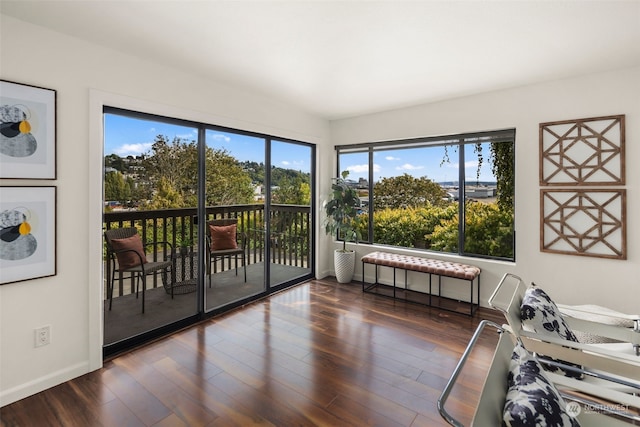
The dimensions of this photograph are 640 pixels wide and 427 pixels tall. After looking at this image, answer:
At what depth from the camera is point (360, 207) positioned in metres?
4.92

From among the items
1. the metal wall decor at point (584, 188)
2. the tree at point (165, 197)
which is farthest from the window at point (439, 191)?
the tree at point (165, 197)

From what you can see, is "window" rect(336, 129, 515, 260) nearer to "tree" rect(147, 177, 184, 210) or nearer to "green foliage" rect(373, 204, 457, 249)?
"green foliage" rect(373, 204, 457, 249)

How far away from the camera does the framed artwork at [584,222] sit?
3047 mm

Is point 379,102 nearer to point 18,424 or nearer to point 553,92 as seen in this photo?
point 553,92

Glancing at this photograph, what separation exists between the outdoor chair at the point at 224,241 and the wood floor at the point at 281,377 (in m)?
0.67

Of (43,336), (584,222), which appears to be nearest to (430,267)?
(584,222)

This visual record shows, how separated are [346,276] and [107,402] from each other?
3.29 m

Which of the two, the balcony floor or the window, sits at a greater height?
the window

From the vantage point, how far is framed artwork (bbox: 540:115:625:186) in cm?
303

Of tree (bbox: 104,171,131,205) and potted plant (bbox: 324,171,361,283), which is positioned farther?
potted plant (bbox: 324,171,361,283)

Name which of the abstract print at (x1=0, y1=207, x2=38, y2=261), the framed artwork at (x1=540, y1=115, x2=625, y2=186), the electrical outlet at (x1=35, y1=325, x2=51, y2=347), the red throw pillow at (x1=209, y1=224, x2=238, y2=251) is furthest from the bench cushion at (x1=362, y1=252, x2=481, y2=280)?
the abstract print at (x1=0, y1=207, x2=38, y2=261)

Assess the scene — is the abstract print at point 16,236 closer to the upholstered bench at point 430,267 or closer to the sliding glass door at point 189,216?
the sliding glass door at point 189,216

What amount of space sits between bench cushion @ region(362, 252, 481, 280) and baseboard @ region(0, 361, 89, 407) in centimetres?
320

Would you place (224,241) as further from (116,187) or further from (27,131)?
(27,131)
